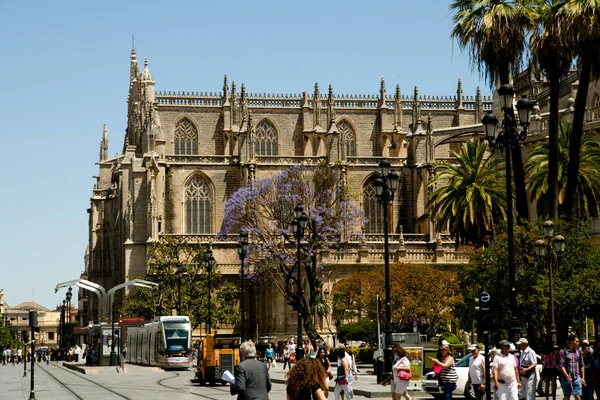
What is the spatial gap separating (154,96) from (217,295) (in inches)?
730

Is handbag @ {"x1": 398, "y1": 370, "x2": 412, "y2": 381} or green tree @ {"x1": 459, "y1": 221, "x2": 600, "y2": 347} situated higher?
green tree @ {"x1": 459, "y1": 221, "x2": 600, "y2": 347}

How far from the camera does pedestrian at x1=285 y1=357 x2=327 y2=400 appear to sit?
1030 centimetres

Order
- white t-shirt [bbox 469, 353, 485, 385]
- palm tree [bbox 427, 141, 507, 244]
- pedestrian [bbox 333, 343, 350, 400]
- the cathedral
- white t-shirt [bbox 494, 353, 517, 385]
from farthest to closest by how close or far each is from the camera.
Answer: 1. the cathedral
2. palm tree [bbox 427, 141, 507, 244]
3. pedestrian [bbox 333, 343, 350, 400]
4. white t-shirt [bbox 469, 353, 485, 385]
5. white t-shirt [bbox 494, 353, 517, 385]

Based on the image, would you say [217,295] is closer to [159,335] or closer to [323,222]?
[323,222]

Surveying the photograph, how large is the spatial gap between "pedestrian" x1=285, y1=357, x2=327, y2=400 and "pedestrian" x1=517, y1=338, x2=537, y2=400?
9.27m

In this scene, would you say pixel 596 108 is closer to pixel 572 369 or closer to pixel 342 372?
pixel 572 369

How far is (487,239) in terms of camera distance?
4575 centimetres

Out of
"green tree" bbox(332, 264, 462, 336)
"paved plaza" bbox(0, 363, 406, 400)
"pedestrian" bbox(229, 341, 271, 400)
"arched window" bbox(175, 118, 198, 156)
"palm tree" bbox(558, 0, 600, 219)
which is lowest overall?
"paved plaza" bbox(0, 363, 406, 400)

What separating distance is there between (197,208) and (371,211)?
12458mm

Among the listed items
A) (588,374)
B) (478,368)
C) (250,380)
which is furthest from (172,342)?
(250,380)

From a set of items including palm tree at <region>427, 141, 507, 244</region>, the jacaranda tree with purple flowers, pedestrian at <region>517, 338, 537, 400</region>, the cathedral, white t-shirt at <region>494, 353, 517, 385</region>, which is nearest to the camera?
white t-shirt at <region>494, 353, 517, 385</region>

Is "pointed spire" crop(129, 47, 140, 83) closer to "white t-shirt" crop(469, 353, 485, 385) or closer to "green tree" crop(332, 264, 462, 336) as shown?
"green tree" crop(332, 264, 462, 336)

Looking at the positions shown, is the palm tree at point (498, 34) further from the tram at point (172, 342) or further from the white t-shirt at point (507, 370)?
the tram at point (172, 342)

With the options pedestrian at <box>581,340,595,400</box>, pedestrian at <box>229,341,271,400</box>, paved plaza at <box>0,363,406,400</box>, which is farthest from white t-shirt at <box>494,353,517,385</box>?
paved plaza at <box>0,363,406,400</box>
